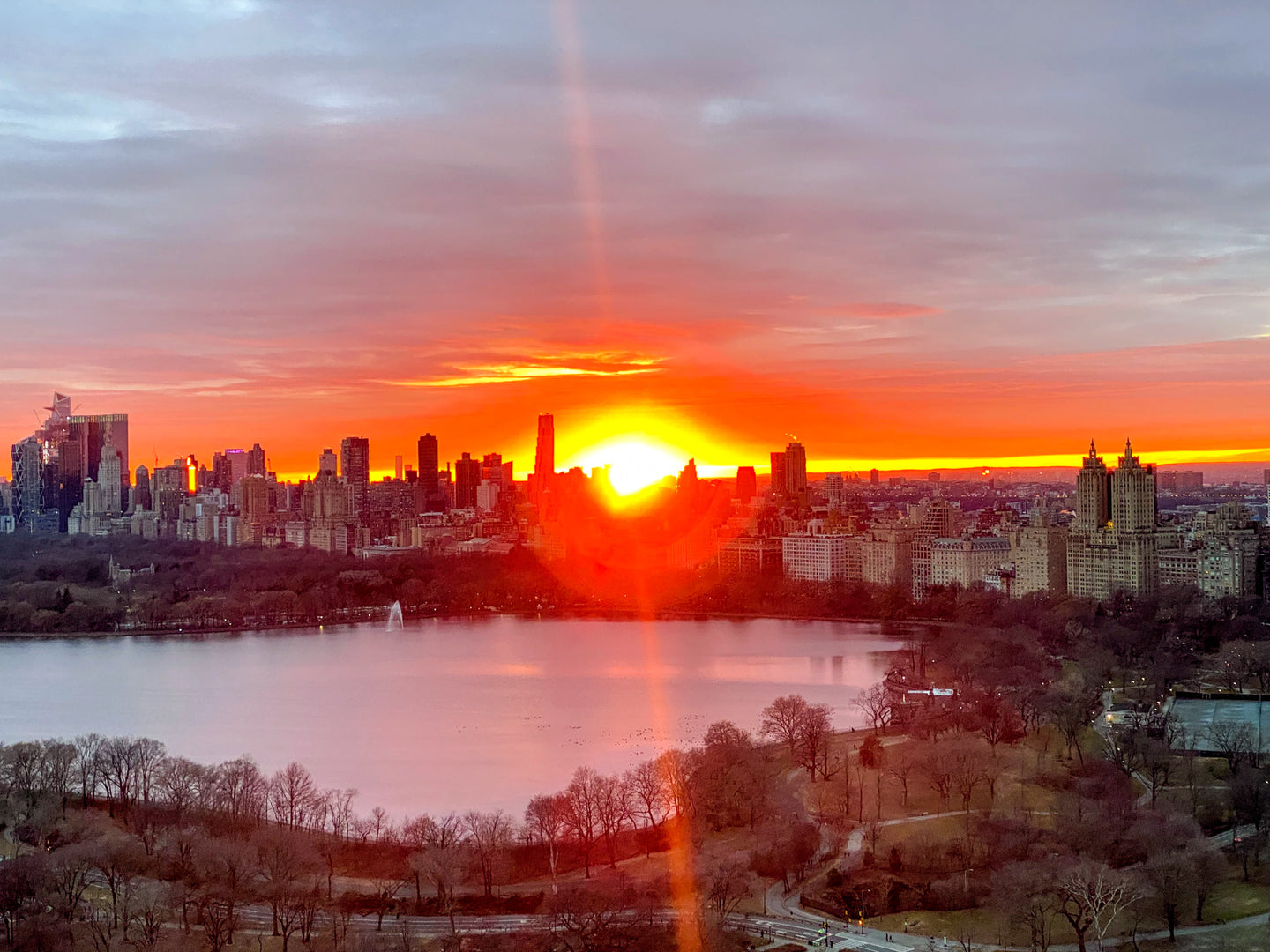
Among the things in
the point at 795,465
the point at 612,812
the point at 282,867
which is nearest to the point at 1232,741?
the point at 612,812

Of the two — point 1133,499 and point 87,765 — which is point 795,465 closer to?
point 1133,499

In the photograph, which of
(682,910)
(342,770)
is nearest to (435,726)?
(342,770)

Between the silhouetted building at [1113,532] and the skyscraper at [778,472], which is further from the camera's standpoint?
the skyscraper at [778,472]

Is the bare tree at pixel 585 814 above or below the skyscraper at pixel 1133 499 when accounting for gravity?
below

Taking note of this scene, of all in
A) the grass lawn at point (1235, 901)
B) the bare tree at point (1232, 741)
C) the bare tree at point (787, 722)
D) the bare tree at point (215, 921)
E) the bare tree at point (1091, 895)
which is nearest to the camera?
the bare tree at point (1091, 895)

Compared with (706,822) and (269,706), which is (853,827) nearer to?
(706,822)

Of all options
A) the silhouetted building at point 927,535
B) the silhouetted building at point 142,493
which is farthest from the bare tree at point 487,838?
the silhouetted building at point 142,493

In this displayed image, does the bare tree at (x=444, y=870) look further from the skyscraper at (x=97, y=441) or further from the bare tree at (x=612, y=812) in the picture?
the skyscraper at (x=97, y=441)
